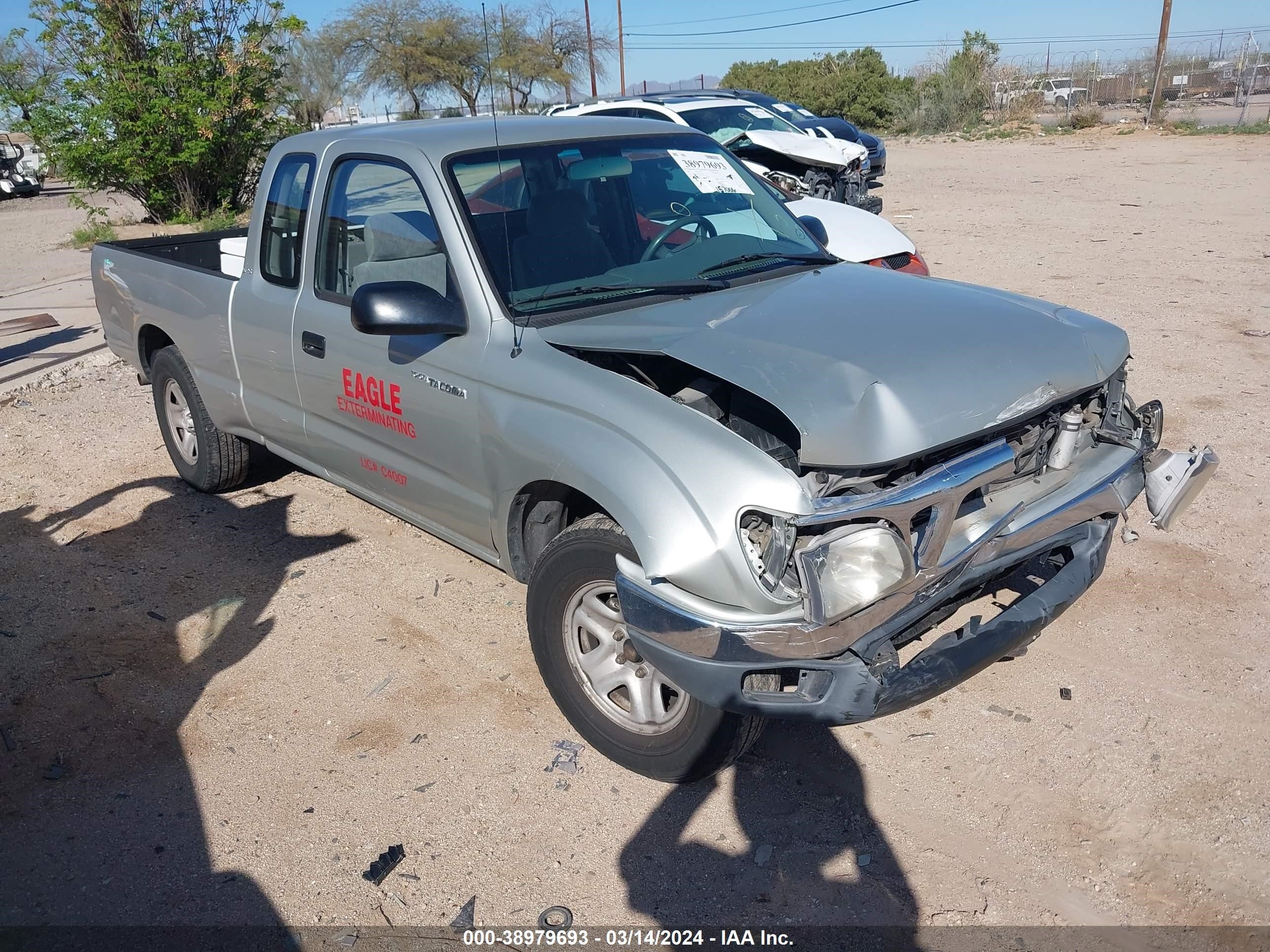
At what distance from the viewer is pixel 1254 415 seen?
19.7ft

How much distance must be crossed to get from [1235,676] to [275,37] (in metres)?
17.2

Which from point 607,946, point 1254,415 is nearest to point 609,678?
point 607,946

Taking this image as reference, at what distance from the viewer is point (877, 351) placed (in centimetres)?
305

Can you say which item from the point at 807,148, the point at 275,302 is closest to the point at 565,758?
the point at 275,302

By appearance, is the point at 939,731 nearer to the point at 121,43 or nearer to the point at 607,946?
the point at 607,946

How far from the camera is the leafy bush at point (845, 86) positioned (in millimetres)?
38250

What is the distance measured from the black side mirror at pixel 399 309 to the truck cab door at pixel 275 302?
1.19m

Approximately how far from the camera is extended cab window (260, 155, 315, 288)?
449 centimetres

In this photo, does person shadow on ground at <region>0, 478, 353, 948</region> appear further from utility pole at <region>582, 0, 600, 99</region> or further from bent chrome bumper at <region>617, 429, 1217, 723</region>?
utility pole at <region>582, 0, 600, 99</region>

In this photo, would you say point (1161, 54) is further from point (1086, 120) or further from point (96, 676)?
point (96, 676)

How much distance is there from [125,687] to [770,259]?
3.05m

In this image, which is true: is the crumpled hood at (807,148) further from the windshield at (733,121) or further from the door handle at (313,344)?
the door handle at (313,344)

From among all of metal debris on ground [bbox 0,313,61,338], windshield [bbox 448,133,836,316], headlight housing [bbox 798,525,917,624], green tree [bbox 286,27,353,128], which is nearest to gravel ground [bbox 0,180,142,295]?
metal debris on ground [bbox 0,313,61,338]

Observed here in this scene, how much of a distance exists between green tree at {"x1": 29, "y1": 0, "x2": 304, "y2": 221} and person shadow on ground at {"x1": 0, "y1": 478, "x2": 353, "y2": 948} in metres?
11.6
